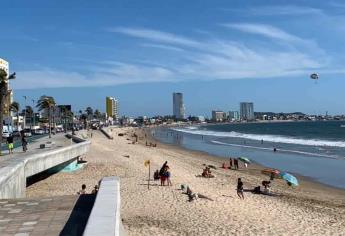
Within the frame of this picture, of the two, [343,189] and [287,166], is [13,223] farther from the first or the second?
[287,166]

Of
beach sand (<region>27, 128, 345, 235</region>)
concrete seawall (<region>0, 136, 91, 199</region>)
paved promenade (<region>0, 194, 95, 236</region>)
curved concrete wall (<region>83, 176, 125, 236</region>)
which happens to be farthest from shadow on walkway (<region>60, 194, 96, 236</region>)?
beach sand (<region>27, 128, 345, 235</region>)

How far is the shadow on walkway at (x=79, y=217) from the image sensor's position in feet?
27.1

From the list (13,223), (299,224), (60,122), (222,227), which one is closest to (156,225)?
(222,227)

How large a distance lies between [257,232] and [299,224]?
249 cm

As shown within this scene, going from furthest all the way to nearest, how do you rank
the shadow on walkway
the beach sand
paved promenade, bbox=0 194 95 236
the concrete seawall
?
the beach sand, the concrete seawall, paved promenade, bbox=0 194 95 236, the shadow on walkway

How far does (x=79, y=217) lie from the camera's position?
923 centimetres

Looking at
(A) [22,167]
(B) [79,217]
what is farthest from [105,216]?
(A) [22,167]

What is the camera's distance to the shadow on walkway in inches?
325

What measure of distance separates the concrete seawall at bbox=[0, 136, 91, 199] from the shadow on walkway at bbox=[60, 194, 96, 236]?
292 cm

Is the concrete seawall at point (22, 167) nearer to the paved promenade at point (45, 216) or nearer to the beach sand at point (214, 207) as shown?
the beach sand at point (214, 207)

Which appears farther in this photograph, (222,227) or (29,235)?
(222,227)

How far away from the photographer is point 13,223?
359 inches

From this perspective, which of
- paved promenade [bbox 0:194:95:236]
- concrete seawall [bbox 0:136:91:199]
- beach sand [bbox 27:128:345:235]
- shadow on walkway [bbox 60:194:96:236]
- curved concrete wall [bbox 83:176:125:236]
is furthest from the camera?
beach sand [bbox 27:128:345:235]

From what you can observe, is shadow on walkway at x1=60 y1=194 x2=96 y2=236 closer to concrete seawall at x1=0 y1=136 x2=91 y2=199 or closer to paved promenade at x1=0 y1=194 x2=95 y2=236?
paved promenade at x1=0 y1=194 x2=95 y2=236
